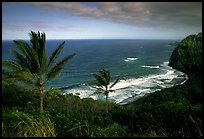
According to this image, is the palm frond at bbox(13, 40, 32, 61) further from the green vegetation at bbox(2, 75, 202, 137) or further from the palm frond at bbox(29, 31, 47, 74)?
the green vegetation at bbox(2, 75, 202, 137)

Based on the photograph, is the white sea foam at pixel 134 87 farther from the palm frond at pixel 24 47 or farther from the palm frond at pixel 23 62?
the palm frond at pixel 24 47

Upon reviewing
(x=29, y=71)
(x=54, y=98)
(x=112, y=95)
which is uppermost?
(x=29, y=71)

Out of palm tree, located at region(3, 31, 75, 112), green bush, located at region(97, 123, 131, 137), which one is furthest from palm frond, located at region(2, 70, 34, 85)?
green bush, located at region(97, 123, 131, 137)

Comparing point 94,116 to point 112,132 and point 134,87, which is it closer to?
point 112,132

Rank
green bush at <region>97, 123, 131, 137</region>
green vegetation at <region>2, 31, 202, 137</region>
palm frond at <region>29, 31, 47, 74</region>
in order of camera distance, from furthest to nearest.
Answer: palm frond at <region>29, 31, 47, 74</region>
green bush at <region>97, 123, 131, 137</region>
green vegetation at <region>2, 31, 202, 137</region>

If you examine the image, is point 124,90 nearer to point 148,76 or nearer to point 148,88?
point 148,88

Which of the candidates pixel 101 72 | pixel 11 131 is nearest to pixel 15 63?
pixel 11 131
